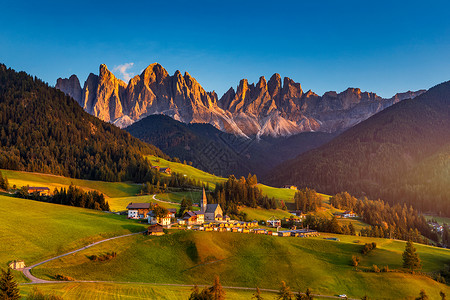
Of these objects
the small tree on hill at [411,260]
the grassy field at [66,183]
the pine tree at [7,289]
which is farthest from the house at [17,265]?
the grassy field at [66,183]

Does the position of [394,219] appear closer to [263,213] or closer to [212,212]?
[263,213]

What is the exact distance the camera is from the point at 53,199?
114625 millimetres

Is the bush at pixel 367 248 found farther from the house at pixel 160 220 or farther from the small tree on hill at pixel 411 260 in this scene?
the house at pixel 160 220

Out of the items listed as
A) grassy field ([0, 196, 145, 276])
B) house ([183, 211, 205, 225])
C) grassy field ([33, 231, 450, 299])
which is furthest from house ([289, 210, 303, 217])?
grassy field ([0, 196, 145, 276])

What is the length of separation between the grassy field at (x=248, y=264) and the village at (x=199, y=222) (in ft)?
35.3

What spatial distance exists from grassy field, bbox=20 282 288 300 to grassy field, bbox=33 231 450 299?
595 centimetres

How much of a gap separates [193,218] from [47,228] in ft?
133

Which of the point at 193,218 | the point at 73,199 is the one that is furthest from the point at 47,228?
the point at 193,218

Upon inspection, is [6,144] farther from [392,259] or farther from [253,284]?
[392,259]

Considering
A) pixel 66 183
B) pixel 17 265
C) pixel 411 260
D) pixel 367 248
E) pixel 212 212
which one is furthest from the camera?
pixel 66 183

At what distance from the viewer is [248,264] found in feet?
244

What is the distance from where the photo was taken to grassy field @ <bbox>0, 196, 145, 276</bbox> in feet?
222

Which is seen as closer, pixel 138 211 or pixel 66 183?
pixel 138 211

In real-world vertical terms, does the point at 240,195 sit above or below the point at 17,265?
above
